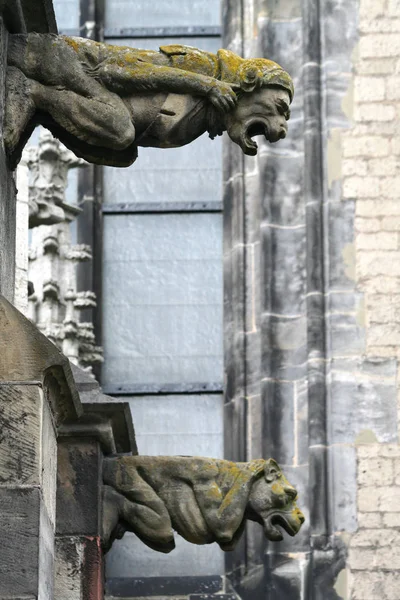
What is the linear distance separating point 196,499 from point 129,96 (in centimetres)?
107

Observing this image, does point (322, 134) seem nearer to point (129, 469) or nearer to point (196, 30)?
point (196, 30)

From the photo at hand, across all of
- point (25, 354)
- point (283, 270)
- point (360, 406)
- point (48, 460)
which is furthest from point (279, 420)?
point (25, 354)

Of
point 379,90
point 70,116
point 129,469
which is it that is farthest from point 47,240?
point 70,116

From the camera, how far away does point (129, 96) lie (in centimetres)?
442

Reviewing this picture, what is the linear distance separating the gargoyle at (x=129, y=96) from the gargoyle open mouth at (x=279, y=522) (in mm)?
1035

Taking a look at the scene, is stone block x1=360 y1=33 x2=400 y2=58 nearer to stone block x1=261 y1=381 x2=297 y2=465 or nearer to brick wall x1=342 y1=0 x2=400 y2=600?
brick wall x1=342 y1=0 x2=400 y2=600

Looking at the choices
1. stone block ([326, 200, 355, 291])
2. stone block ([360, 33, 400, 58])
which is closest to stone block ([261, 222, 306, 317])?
stone block ([326, 200, 355, 291])

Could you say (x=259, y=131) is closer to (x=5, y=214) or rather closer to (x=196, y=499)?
(x=5, y=214)

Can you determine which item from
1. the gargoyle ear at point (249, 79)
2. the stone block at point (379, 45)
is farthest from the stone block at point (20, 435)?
the stone block at point (379, 45)

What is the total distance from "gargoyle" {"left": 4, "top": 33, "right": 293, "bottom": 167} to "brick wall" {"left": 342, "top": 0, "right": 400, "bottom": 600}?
5760 millimetres

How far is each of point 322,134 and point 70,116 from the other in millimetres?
6716

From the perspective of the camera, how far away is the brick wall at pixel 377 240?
392 inches

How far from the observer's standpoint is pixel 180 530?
16.2 feet

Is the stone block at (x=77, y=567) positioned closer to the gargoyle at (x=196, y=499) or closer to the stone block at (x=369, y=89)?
the gargoyle at (x=196, y=499)
